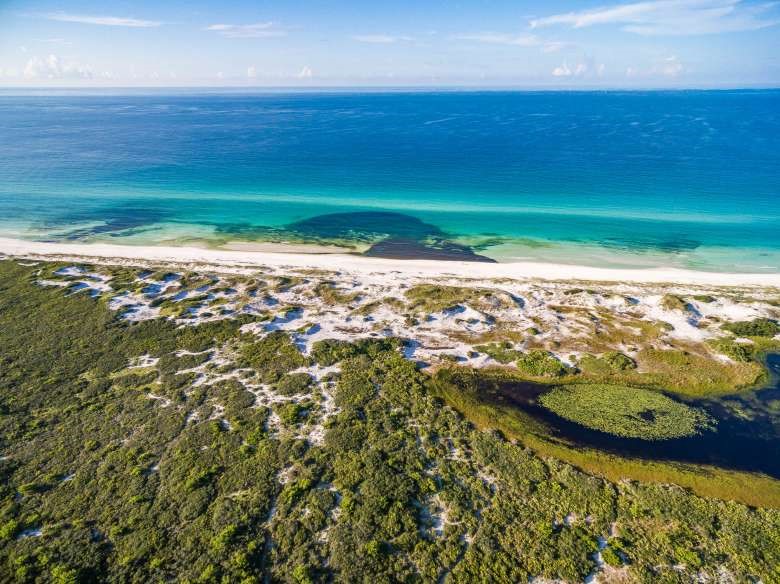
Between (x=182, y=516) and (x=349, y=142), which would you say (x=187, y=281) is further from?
(x=349, y=142)

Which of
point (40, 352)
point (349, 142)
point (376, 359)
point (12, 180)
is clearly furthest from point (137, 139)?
point (376, 359)

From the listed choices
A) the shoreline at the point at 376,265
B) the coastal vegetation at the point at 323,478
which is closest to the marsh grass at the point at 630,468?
the coastal vegetation at the point at 323,478

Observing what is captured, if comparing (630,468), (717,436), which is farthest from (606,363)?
(630,468)

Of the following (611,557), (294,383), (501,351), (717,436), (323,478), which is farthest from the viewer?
(501,351)

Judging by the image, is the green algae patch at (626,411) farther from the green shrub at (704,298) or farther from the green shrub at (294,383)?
the green shrub at (704,298)

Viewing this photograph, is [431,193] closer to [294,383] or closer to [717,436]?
[294,383]

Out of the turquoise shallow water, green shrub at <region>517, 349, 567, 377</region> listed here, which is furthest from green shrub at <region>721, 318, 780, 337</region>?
the turquoise shallow water
